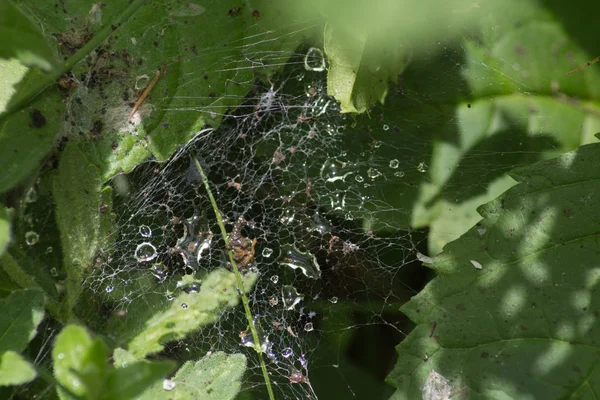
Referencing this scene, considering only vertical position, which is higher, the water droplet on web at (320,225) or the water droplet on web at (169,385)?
the water droplet on web at (169,385)

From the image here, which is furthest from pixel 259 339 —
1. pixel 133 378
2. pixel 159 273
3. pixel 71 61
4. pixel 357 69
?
pixel 71 61

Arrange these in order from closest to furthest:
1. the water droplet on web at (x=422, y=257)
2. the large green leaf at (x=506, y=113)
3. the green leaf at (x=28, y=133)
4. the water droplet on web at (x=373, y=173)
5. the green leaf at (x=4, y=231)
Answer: the green leaf at (x=4, y=231), the green leaf at (x=28, y=133), the large green leaf at (x=506, y=113), the water droplet on web at (x=422, y=257), the water droplet on web at (x=373, y=173)

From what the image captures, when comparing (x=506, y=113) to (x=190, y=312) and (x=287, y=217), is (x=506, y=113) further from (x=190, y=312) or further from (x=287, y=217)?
(x=190, y=312)

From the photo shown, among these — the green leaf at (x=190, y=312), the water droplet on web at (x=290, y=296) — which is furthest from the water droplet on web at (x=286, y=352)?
the green leaf at (x=190, y=312)

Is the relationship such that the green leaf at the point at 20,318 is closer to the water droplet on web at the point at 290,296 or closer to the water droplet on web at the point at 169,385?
the water droplet on web at the point at 169,385

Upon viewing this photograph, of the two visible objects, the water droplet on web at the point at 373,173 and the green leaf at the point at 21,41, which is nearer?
the green leaf at the point at 21,41

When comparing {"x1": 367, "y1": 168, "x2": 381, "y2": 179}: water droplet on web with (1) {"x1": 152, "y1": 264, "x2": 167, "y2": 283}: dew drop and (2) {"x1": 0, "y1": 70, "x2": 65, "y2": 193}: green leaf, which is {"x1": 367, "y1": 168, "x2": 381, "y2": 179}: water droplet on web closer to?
(1) {"x1": 152, "y1": 264, "x2": 167, "y2": 283}: dew drop

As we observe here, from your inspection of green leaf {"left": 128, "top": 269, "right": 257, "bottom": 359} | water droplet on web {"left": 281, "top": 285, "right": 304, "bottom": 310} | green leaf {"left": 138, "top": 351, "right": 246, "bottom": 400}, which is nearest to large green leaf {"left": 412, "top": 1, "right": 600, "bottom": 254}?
water droplet on web {"left": 281, "top": 285, "right": 304, "bottom": 310}

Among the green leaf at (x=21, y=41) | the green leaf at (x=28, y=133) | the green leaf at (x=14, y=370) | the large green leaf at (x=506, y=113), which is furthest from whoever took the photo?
the large green leaf at (x=506, y=113)

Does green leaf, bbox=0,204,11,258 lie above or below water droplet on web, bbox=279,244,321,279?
above
